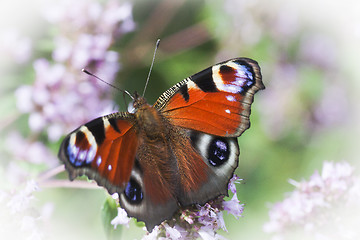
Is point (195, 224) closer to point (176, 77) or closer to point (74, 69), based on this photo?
point (74, 69)

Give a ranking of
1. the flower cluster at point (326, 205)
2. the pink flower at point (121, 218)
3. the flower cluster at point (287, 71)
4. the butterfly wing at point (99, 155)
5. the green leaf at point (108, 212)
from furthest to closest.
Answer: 1. the flower cluster at point (287, 71)
2. the flower cluster at point (326, 205)
3. the green leaf at point (108, 212)
4. the pink flower at point (121, 218)
5. the butterfly wing at point (99, 155)

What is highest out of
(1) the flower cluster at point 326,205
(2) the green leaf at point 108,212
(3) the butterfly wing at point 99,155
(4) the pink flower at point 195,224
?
(3) the butterfly wing at point 99,155

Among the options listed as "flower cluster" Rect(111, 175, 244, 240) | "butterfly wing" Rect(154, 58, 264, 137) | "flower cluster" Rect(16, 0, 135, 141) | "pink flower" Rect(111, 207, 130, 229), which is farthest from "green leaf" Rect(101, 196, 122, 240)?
"flower cluster" Rect(16, 0, 135, 141)

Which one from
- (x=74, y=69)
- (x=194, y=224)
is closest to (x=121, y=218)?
(x=194, y=224)

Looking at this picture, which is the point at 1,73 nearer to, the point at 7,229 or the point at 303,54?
the point at 7,229

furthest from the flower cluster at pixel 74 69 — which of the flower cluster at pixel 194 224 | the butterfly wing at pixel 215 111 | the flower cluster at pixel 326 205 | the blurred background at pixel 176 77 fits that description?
the flower cluster at pixel 326 205

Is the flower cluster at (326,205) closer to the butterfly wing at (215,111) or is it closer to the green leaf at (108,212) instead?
the butterfly wing at (215,111)

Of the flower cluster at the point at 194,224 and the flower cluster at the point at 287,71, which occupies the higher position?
the flower cluster at the point at 287,71

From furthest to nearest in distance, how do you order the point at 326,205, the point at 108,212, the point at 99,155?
the point at 326,205 → the point at 108,212 → the point at 99,155

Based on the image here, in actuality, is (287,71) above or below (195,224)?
above
